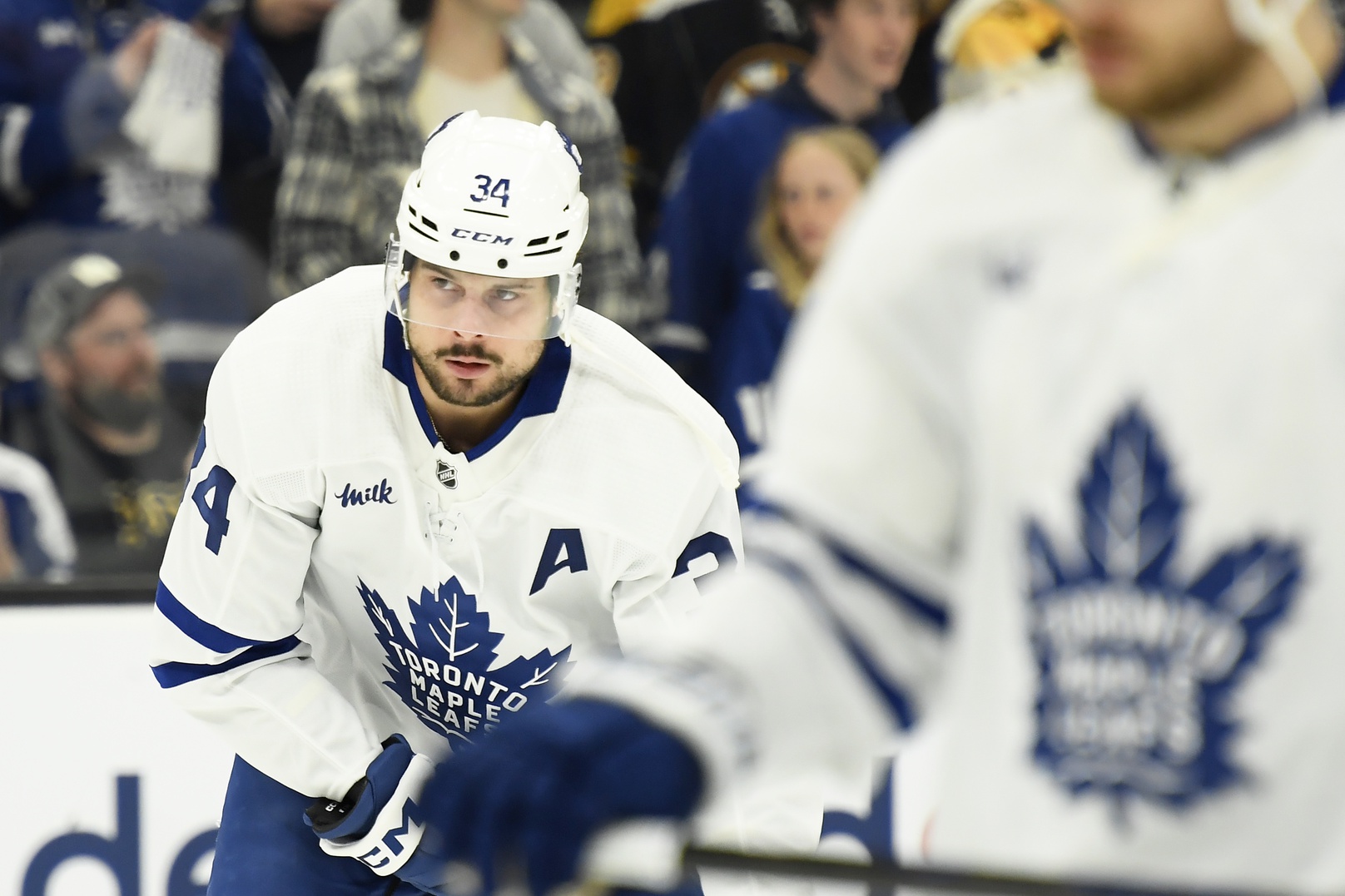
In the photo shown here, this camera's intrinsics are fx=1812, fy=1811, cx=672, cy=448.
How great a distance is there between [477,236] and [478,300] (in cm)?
7

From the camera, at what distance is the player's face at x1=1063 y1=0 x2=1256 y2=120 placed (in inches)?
32.6

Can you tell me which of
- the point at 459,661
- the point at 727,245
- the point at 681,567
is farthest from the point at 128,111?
the point at 681,567

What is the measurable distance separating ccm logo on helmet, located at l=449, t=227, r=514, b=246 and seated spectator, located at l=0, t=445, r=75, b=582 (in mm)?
1507

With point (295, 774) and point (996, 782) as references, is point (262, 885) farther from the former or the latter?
point (996, 782)

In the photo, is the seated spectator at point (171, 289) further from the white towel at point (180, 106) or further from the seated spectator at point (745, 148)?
the seated spectator at point (745, 148)

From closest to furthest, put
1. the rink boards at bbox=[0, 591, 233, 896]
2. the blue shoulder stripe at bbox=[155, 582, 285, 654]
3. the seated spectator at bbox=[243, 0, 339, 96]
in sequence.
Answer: the blue shoulder stripe at bbox=[155, 582, 285, 654]
the rink boards at bbox=[0, 591, 233, 896]
the seated spectator at bbox=[243, 0, 339, 96]

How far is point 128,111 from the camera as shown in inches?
129

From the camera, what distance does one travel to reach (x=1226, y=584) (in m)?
0.81

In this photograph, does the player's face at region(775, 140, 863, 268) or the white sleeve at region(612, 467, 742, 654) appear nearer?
the white sleeve at region(612, 467, 742, 654)

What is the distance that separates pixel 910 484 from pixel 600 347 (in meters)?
1.24

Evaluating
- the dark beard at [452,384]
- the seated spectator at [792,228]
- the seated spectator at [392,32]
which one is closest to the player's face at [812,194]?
the seated spectator at [792,228]

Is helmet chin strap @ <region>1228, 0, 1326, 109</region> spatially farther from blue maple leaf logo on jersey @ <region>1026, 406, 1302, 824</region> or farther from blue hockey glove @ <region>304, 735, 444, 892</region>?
blue hockey glove @ <region>304, 735, 444, 892</region>

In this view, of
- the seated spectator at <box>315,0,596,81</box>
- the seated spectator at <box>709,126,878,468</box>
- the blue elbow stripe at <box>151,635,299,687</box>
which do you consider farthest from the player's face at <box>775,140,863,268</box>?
the blue elbow stripe at <box>151,635,299,687</box>

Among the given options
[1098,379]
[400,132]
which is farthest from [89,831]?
[1098,379]
